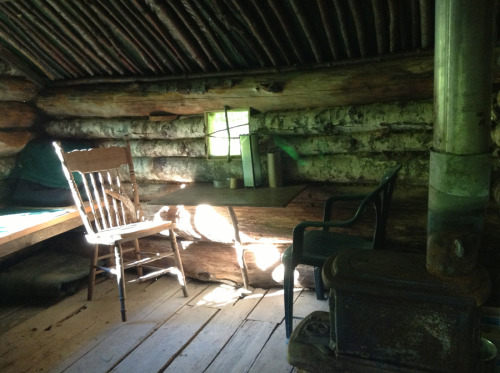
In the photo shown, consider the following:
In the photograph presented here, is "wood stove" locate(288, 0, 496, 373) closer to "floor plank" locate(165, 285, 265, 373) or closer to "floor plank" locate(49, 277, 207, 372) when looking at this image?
"floor plank" locate(165, 285, 265, 373)

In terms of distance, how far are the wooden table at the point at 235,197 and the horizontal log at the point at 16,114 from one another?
197cm

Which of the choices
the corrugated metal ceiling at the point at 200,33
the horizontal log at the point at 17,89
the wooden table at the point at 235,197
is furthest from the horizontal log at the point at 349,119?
the horizontal log at the point at 17,89

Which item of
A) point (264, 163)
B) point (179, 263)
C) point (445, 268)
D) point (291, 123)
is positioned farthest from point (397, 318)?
point (179, 263)

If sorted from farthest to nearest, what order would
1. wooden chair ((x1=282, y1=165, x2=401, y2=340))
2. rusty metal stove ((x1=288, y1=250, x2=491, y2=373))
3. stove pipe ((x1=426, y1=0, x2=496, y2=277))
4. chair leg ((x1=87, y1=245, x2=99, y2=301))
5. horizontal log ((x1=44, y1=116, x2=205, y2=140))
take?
horizontal log ((x1=44, y1=116, x2=205, y2=140)), chair leg ((x1=87, y1=245, x2=99, y2=301)), wooden chair ((x1=282, y1=165, x2=401, y2=340)), rusty metal stove ((x1=288, y1=250, x2=491, y2=373)), stove pipe ((x1=426, y1=0, x2=496, y2=277))

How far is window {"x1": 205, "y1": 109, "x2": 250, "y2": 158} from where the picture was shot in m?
3.79

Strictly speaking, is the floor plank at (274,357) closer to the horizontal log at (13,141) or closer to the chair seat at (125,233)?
the chair seat at (125,233)

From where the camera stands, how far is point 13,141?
4352 mm

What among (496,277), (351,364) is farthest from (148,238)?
(496,277)

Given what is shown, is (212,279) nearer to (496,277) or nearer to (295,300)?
(295,300)

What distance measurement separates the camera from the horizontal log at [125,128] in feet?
13.0

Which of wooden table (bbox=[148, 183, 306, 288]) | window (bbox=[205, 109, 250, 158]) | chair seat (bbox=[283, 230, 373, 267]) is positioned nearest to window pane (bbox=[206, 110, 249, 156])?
window (bbox=[205, 109, 250, 158])

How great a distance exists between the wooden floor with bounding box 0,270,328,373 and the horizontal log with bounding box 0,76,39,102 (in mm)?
2005

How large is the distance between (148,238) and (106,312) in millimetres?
1002

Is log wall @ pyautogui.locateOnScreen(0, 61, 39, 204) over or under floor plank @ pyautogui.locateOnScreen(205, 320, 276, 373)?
over
